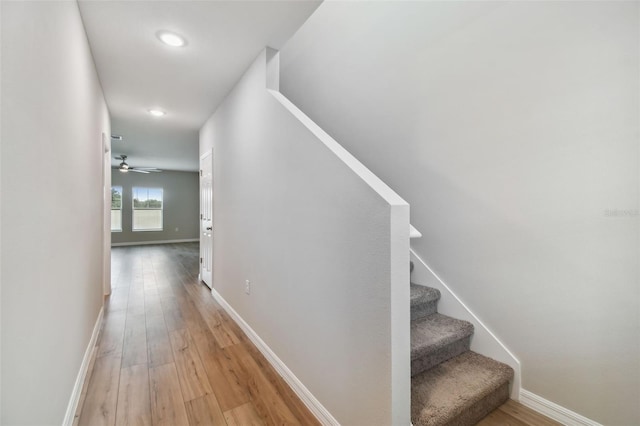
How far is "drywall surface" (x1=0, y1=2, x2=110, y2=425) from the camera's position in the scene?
80 cm

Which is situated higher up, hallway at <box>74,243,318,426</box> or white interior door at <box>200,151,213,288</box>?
white interior door at <box>200,151,213,288</box>

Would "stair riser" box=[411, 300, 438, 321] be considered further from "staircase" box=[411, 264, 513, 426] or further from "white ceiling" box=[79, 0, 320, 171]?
"white ceiling" box=[79, 0, 320, 171]

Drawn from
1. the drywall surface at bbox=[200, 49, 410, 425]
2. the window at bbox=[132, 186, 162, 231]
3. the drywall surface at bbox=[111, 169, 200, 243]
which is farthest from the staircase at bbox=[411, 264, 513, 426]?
the window at bbox=[132, 186, 162, 231]

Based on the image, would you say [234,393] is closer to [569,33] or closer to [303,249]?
[303,249]

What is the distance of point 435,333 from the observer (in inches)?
69.1

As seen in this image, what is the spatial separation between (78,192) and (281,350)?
1782 millimetres

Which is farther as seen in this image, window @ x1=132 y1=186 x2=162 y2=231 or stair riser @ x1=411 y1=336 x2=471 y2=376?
window @ x1=132 y1=186 x2=162 y2=231

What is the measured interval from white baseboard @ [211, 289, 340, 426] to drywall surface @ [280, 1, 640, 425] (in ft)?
4.01

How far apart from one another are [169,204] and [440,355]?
32.6 ft

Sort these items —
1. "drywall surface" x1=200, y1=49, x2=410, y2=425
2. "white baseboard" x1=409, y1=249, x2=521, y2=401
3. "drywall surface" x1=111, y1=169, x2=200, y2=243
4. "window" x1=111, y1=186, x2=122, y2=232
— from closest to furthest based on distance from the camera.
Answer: "drywall surface" x1=200, y1=49, x2=410, y2=425 < "white baseboard" x1=409, y1=249, x2=521, y2=401 < "window" x1=111, y1=186, x2=122, y2=232 < "drywall surface" x1=111, y1=169, x2=200, y2=243

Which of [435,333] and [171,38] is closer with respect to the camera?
[435,333]

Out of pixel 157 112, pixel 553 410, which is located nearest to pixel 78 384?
pixel 553 410

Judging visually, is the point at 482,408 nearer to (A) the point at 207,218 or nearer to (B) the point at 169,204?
(A) the point at 207,218

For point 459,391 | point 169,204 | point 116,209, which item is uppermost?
point 169,204
